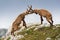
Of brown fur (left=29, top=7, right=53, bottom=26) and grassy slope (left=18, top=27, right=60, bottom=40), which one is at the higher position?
brown fur (left=29, top=7, right=53, bottom=26)

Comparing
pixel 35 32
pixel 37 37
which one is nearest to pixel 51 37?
pixel 37 37

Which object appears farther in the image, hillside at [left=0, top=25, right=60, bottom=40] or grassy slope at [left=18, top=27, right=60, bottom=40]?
grassy slope at [left=18, top=27, right=60, bottom=40]

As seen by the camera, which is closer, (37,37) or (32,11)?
(37,37)

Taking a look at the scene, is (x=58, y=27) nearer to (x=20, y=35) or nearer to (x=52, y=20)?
(x=52, y=20)

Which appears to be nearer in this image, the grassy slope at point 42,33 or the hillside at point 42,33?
the hillside at point 42,33

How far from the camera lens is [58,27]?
31.9 m

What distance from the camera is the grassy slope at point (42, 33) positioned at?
2907cm

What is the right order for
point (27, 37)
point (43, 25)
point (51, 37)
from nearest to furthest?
point (51, 37), point (27, 37), point (43, 25)

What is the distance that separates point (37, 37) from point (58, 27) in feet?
12.7

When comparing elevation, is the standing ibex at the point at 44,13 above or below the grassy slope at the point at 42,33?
above

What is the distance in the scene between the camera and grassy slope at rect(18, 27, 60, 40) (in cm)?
2907

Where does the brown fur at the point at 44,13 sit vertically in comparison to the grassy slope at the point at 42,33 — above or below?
above

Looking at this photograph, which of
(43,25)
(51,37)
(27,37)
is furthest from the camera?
(43,25)

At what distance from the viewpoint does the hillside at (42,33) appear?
94.2ft
